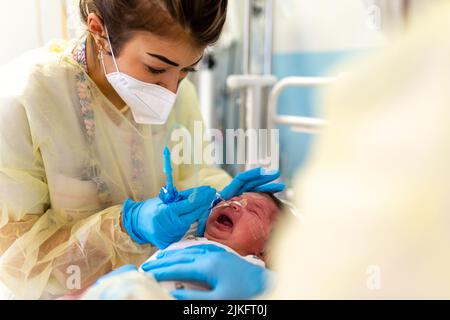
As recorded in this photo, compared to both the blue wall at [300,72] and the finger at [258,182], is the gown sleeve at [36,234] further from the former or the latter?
the blue wall at [300,72]

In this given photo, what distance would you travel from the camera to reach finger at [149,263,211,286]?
33.9 inches

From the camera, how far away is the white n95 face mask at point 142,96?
1123mm

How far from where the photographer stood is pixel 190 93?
1.43 meters

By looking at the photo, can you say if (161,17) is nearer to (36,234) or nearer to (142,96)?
(142,96)

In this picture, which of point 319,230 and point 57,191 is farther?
point 57,191

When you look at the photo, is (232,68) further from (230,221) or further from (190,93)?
(230,221)

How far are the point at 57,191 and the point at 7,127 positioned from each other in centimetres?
18

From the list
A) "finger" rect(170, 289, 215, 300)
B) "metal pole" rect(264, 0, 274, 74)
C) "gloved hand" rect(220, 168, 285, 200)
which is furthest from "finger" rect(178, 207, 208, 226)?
"metal pole" rect(264, 0, 274, 74)

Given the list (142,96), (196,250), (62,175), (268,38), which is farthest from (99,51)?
(268,38)

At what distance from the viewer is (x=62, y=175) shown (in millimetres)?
1087

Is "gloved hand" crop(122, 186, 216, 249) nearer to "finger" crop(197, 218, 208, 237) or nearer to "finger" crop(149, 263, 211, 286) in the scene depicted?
"finger" crop(197, 218, 208, 237)

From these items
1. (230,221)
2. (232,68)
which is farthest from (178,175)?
(232,68)

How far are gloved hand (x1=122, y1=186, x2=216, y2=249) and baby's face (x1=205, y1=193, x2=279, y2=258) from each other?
0.19 ft

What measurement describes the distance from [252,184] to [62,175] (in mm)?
470
